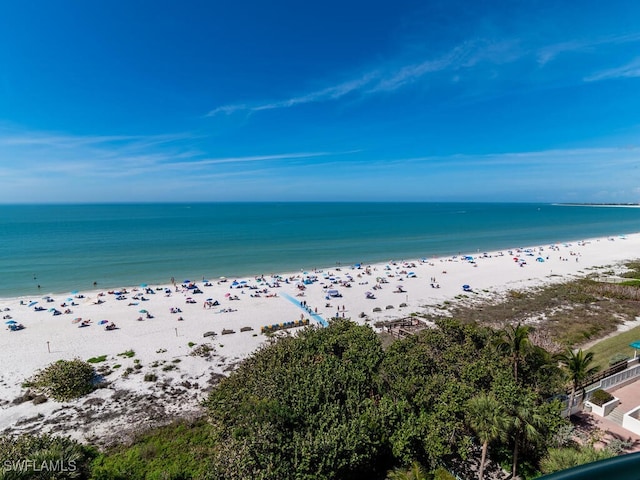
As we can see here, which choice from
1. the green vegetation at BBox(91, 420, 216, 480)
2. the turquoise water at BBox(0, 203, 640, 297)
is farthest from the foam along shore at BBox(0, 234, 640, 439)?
the turquoise water at BBox(0, 203, 640, 297)

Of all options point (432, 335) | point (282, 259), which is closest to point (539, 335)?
point (432, 335)

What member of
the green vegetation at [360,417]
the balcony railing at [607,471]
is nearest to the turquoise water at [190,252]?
the green vegetation at [360,417]

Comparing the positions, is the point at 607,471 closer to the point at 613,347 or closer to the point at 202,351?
the point at 202,351

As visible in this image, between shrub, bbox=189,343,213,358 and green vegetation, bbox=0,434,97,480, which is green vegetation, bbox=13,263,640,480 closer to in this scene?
green vegetation, bbox=0,434,97,480

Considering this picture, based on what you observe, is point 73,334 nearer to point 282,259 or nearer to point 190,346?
point 190,346

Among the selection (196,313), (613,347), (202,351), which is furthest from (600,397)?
(196,313)

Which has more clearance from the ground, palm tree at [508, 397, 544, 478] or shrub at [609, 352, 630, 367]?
palm tree at [508, 397, 544, 478]

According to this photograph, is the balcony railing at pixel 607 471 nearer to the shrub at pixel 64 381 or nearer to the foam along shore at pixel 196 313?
the foam along shore at pixel 196 313
